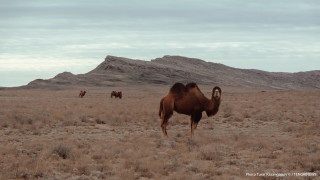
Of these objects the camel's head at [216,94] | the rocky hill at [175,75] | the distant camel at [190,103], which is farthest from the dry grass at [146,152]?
the rocky hill at [175,75]

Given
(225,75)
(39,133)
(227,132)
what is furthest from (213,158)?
(225,75)

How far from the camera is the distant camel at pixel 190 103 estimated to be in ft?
51.8

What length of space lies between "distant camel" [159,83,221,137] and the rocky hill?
332ft

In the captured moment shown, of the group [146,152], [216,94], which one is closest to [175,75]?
[216,94]

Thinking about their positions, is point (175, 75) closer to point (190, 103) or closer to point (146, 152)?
point (190, 103)

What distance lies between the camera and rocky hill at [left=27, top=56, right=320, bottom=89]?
124312 mm

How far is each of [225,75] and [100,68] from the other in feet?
144

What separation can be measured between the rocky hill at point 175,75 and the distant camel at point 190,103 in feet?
332

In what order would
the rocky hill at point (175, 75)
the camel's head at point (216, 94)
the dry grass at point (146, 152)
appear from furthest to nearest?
1. the rocky hill at point (175, 75)
2. the camel's head at point (216, 94)
3. the dry grass at point (146, 152)

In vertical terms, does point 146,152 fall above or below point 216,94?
below

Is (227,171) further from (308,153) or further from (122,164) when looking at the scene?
(308,153)

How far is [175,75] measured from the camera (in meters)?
140

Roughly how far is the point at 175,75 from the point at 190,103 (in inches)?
4890

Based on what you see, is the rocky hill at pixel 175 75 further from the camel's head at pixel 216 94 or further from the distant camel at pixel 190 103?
the camel's head at pixel 216 94
